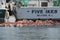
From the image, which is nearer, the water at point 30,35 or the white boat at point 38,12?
the water at point 30,35

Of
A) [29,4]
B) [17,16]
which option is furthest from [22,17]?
[29,4]

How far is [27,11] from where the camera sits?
225 feet

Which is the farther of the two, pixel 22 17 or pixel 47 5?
pixel 47 5

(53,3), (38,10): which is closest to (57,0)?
(53,3)

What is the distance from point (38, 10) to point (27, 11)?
1.85m

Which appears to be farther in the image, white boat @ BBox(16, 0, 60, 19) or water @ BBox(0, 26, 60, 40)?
white boat @ BBox(16, 0, 60, 19)

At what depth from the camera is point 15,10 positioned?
6869 centimetres

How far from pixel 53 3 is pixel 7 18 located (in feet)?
33.4

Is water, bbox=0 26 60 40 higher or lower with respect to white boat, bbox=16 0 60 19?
higher

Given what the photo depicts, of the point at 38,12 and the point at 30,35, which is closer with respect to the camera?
the point at 30,35

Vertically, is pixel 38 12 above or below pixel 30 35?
below

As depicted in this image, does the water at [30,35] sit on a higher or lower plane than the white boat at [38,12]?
higher

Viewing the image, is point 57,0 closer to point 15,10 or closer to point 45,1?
point 45,1

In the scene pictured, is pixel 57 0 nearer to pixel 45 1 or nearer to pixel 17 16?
pixel 45 1
